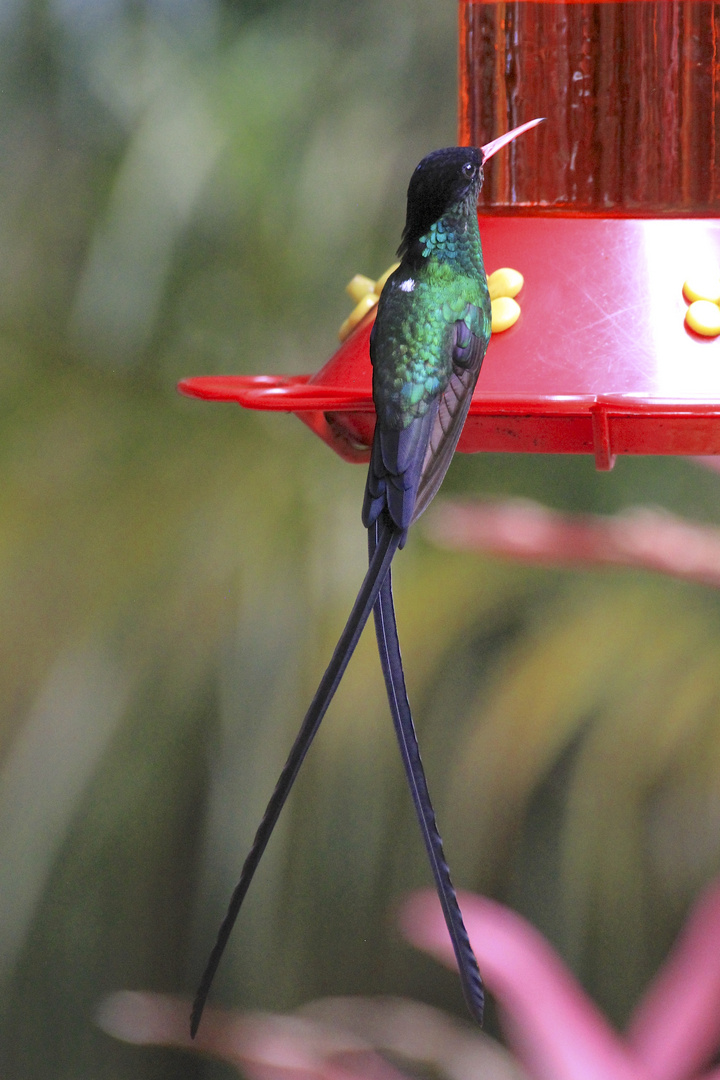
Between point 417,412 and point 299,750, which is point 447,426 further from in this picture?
point 299,750

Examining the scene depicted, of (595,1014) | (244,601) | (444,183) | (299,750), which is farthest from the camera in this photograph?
(244,601)

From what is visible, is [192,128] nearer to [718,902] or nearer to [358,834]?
[358,834]

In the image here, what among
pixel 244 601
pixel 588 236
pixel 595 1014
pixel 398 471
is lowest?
pixel 595 1014

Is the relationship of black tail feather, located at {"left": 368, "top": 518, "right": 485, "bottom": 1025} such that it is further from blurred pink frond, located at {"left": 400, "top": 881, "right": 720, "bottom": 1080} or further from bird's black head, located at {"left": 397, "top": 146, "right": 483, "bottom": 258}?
blurred pink frond, located at {"left": 400, "top": 881, "right": 720, "bottom": 1080}

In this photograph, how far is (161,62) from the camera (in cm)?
188

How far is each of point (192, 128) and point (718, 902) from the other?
53.4 inches

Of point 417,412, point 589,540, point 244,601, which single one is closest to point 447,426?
point 417,412

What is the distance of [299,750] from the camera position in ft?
1.80

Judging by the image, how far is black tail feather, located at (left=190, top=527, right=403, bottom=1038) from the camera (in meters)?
0.54

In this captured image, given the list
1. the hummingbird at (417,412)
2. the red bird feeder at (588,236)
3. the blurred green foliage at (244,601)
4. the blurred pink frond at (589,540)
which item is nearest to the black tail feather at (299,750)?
the hummingbird at (417,412)

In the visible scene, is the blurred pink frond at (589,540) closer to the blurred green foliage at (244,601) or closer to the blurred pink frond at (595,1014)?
the blurred green foliage at (244,601)

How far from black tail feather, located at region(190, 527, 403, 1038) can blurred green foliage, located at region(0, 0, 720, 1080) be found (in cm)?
131

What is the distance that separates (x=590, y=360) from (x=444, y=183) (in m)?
0.14

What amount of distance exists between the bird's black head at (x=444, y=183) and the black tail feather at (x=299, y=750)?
22 cm
